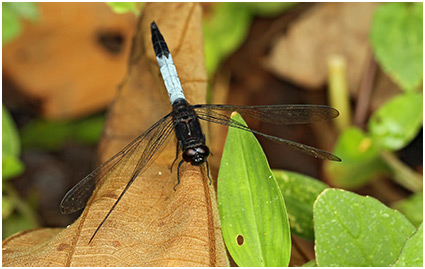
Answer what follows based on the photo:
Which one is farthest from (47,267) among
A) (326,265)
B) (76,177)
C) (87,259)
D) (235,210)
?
(76,177)

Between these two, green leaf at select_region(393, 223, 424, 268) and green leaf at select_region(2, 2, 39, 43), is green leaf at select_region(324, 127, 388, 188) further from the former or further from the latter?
green leaf at select_region(2, 2, 39, 43)

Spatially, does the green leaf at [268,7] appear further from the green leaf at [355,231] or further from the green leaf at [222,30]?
the green leaf at [355,231]

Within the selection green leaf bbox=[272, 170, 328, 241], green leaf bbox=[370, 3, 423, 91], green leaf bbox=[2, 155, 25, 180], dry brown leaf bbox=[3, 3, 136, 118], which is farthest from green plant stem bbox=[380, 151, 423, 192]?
green leaf bbox=[2, 155, 25, 180]

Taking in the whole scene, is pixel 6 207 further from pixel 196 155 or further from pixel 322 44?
pixel 322 44

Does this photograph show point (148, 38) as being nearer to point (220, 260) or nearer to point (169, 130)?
point (169, 130)

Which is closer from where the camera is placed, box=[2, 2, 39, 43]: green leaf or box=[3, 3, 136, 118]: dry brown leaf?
box=[2, 2, 39, 43]: green leaf

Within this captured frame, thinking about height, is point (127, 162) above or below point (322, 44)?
below

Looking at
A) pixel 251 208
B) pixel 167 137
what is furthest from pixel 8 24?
pixel 251 208
